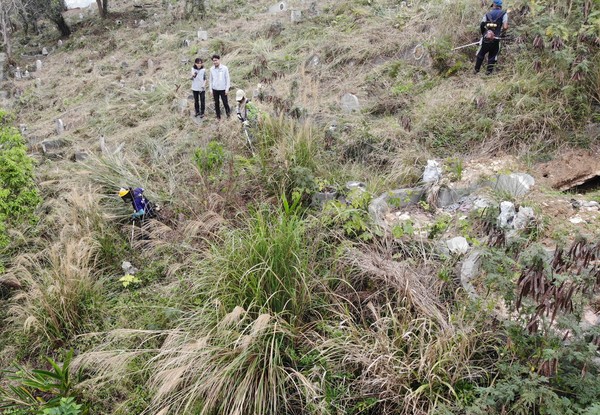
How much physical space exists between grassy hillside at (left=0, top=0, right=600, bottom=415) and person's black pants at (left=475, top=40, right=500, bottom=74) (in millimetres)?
151

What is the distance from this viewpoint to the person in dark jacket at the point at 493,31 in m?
6.14

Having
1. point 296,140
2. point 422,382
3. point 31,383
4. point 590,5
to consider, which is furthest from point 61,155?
point 590,5

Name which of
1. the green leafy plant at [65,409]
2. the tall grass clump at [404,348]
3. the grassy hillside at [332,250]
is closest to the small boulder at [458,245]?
the grassy hillside at [332,250]

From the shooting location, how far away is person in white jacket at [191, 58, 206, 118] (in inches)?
303

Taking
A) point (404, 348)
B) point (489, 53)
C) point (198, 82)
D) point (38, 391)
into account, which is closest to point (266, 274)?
point (404, 348)

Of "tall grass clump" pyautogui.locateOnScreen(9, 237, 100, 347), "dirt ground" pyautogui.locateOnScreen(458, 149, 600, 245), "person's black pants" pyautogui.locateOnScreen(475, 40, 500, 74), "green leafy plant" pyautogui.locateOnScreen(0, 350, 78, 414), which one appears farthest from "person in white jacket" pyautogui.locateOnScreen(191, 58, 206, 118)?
"green leafy plant" pyautogui.locateOnScreen(0, 350, 78, 414)

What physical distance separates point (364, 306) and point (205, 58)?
1021cm

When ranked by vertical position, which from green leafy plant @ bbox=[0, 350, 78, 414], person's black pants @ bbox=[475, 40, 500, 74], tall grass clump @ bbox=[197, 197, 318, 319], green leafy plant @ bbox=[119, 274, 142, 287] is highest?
Result: person's black pants @ bbox=[475, 40, 500, 74]

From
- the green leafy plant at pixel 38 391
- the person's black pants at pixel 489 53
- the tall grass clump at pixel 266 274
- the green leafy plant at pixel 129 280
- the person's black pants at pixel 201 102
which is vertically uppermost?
the person's black pants at pixel 489 53

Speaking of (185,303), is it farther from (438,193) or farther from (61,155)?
(61,155)

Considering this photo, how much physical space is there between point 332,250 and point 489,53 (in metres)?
4.52

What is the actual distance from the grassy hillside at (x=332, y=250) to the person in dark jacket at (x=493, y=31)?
0.19m

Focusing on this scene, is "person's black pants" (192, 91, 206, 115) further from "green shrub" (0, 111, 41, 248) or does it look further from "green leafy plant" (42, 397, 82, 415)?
"green leafy plant" (42, 397, 82, 415)

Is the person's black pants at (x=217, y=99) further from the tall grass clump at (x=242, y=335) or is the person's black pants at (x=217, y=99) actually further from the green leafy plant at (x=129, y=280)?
the tall grass clump at (x=242, y=335)
